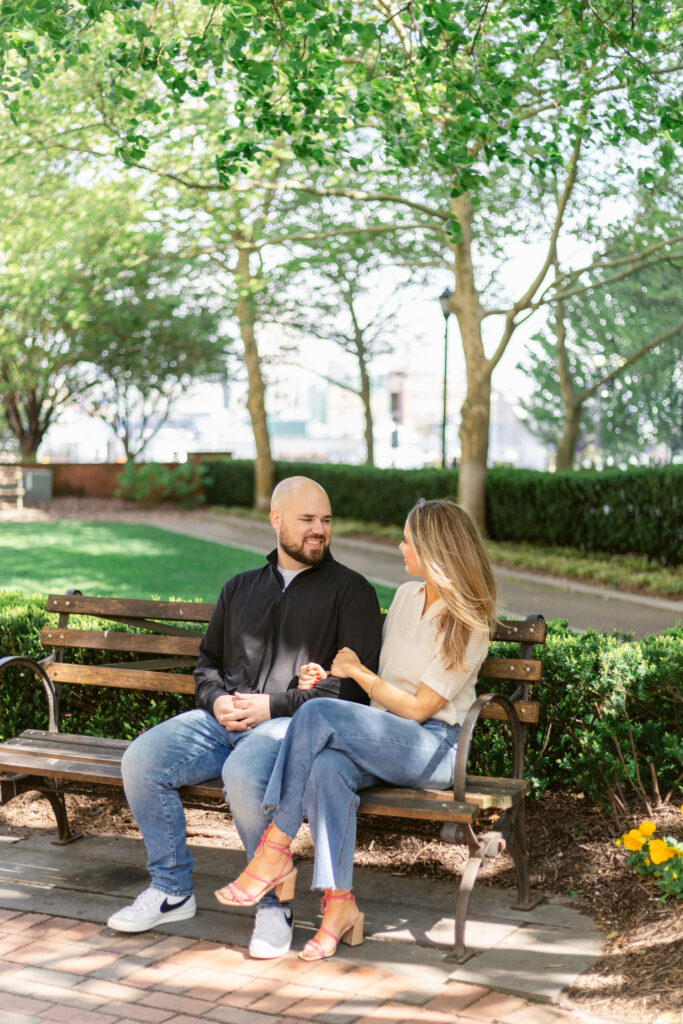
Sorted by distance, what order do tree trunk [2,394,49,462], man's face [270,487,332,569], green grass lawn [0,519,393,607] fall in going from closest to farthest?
man's face [270,487,332,569], green grass lawn [0,519,393,607], tree trunk [2,394,49,462]

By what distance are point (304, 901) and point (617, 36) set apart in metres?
4.71

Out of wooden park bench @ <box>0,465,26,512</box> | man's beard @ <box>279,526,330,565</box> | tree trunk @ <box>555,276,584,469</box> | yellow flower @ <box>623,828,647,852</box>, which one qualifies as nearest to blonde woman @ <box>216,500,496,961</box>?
man's beard @ <box>279,526,330,565</box>

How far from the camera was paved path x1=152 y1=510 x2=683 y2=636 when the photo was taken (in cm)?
1123

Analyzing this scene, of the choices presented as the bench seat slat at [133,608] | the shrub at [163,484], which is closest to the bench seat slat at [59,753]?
the bench seat slat at [133,608]

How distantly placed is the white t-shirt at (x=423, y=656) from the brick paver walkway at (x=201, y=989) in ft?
2.93

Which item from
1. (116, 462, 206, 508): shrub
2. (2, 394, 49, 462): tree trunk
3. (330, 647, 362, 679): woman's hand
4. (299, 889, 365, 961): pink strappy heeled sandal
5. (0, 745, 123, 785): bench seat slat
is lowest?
(299, 889, 365, 961): pink strappy heeled sandal

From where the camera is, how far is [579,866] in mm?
4145

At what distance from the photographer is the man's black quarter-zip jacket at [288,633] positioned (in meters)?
4.02

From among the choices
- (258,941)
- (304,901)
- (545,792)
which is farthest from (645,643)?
(258,941)

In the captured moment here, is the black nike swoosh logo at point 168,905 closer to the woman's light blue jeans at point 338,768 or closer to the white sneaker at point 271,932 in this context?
the white sneaker at point 271,932

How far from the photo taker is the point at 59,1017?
312cm

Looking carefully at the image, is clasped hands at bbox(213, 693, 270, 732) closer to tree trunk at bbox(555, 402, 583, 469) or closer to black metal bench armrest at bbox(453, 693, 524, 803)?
black metal bench armrest at bbox(453, 693, 524, 803)

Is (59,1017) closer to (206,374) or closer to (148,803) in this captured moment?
(148,803)

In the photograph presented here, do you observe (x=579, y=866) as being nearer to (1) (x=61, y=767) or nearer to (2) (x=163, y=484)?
(1) (x=61, y=767)
